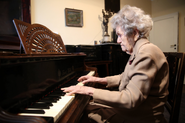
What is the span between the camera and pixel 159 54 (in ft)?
2.63

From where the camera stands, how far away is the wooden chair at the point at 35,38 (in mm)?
1030

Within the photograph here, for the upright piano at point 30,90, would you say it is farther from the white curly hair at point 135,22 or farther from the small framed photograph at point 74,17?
the small framed photograph at point 74,17

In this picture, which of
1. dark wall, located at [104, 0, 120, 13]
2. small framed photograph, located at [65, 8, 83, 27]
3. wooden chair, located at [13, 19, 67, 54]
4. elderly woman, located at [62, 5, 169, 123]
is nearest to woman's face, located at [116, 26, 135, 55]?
elderly woman, located at [62, 5, 169, 123]

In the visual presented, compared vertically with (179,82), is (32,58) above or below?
above

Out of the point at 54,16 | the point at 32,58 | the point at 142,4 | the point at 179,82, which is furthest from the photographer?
the point at 142,4

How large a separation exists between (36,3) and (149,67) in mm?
3109

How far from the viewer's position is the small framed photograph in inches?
127

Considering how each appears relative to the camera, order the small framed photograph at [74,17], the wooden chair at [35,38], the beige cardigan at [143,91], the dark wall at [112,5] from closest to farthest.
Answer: the beige cardigan at [143,91], the wooden chair at [35,38], the small framed photograph at [74,17], the dark wall at [112,5]

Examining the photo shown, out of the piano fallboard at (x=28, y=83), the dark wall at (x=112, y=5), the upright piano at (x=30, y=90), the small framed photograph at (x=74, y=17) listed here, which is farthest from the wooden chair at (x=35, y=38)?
the dark wall at (x=112, y=5)

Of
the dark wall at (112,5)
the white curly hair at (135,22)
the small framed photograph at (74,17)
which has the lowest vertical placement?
the white curly hair at (135,22)

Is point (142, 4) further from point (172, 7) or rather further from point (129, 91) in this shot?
point (129, 91)

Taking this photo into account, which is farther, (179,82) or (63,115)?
(179,82)

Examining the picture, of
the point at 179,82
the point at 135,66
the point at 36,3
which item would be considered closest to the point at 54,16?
the point at 36,3

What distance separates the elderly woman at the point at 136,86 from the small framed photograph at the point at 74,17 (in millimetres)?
2537
